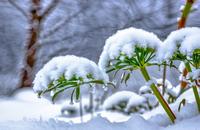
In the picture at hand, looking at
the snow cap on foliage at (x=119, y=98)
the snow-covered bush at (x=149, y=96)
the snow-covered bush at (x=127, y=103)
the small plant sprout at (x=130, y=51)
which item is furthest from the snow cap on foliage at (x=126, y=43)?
the snow cap on foliage at (x=119, y=98)

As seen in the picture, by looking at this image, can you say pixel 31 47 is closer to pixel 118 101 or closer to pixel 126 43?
pixel 118 101

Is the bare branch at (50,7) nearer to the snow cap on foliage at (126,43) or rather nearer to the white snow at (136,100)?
the white snow at (136,100)

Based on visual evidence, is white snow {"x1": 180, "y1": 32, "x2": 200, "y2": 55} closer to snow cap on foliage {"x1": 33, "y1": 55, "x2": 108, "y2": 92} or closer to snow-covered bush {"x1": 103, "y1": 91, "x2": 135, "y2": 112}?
snow cap on foliage {"x1": 33, "y1": 55, "x2": 108, "y2": 92}

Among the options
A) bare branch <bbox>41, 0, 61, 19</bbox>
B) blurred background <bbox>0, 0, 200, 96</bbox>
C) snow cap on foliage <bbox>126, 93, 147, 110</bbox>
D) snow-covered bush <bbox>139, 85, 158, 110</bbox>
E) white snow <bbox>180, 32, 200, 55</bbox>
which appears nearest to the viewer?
white snow <bbox>180, 32, 200, 55</bbox>

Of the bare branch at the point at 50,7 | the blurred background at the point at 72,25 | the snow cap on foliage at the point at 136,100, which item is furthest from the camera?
the blurred background at the point at 72,25

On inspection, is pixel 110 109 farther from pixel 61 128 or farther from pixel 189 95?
pixel 61 128

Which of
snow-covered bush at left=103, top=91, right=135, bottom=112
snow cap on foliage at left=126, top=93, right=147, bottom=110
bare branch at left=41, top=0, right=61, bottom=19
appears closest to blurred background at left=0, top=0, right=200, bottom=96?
bare branch at left=41, top=0, right=61, bottom=19

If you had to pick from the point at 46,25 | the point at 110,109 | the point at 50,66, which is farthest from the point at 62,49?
the point at 50,66
